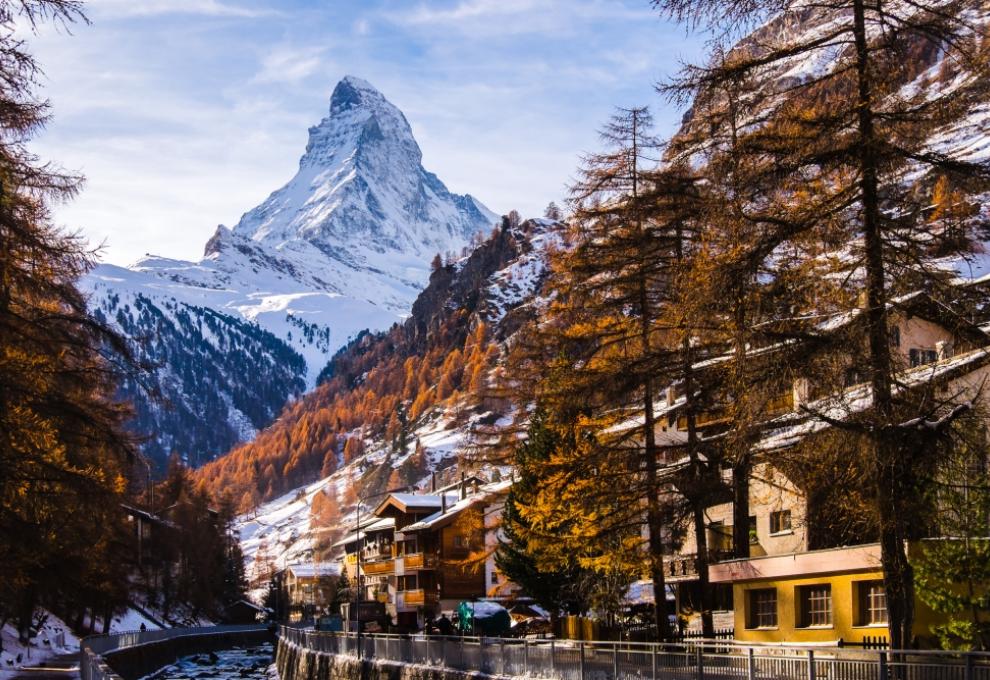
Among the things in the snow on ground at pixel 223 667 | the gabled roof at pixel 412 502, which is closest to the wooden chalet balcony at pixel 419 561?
the gabled roof at pixel 412 502

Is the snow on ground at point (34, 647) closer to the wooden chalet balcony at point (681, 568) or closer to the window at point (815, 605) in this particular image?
the wooden chalet balcony at point (681, 568)

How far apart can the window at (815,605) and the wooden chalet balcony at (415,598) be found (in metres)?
49.8

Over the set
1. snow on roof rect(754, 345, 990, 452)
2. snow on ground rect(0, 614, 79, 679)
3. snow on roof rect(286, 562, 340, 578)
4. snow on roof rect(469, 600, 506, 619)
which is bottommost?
snow on ground rect(0, 614, 79, 679)

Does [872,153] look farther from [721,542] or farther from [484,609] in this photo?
[484,609]

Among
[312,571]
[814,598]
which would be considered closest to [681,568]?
[814,598]

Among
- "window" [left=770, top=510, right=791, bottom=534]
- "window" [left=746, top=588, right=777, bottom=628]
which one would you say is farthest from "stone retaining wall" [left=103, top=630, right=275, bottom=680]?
"window" [left=746, top=588, right=777, bottom=628]

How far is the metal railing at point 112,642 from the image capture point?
28241 mm

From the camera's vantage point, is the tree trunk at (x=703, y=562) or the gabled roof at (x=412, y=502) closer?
Answer: the tree trunk at (x=703, y=562)

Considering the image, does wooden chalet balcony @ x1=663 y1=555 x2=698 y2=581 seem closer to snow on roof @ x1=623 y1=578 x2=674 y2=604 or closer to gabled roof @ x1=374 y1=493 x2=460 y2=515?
snow on roof @ x1=623 y1=578 x2=674 y2=604

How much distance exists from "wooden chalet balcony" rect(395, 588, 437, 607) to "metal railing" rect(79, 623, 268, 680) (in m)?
15.2

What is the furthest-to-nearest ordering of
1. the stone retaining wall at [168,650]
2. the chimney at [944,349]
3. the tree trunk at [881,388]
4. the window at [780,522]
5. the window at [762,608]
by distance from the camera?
the stone retaining wall at [168,650] → the window at [780,522] → the chimney at [944,349] → the window at [762,608] → the tree trunk at [881,388]

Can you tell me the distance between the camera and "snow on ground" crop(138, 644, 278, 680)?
69.9 metres

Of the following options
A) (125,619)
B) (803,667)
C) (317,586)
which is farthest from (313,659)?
(317,586)

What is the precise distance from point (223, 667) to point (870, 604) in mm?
57568
